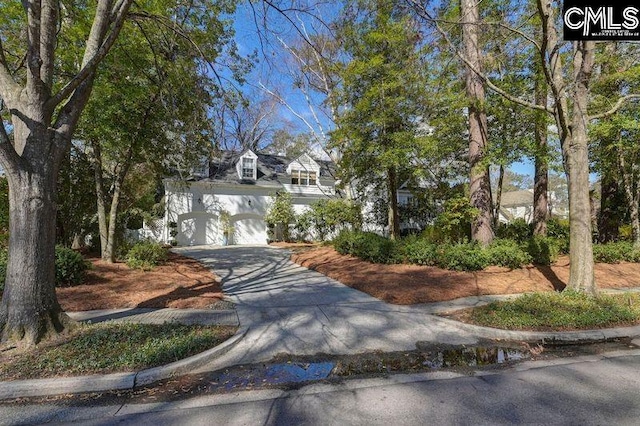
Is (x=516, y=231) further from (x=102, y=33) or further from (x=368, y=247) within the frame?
(x=102, y=33)

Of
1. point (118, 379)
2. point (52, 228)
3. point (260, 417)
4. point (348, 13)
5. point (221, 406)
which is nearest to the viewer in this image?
point (260, 417)

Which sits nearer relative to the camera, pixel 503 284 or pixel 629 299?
pixel 629 299

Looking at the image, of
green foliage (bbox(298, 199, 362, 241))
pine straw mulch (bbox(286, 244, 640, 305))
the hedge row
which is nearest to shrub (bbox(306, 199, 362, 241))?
green foliage (bbox(298, 199, 362, 241))

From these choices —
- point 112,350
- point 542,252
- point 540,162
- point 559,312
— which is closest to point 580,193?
point 559,312

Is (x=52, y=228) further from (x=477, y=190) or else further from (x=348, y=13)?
(x=477, y=190)

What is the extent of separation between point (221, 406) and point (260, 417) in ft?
1.52

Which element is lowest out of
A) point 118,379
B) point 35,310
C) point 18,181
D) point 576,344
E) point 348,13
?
point 576,344

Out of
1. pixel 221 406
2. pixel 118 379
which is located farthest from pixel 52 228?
pixel 221 406

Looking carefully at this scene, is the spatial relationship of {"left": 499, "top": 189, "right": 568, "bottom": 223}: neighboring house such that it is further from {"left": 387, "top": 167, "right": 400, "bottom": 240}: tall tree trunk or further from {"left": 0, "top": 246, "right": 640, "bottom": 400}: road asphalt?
{"left": 0, "top": 246, "right": 640, "bottom": 400}: road asphalt

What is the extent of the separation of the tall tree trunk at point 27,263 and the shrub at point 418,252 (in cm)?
899

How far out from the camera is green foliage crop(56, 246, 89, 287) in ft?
25.0

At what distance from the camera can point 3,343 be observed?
411 centimetres

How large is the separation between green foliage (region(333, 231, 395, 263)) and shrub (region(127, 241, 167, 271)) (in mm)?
6888

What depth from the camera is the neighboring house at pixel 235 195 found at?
20844 mm
